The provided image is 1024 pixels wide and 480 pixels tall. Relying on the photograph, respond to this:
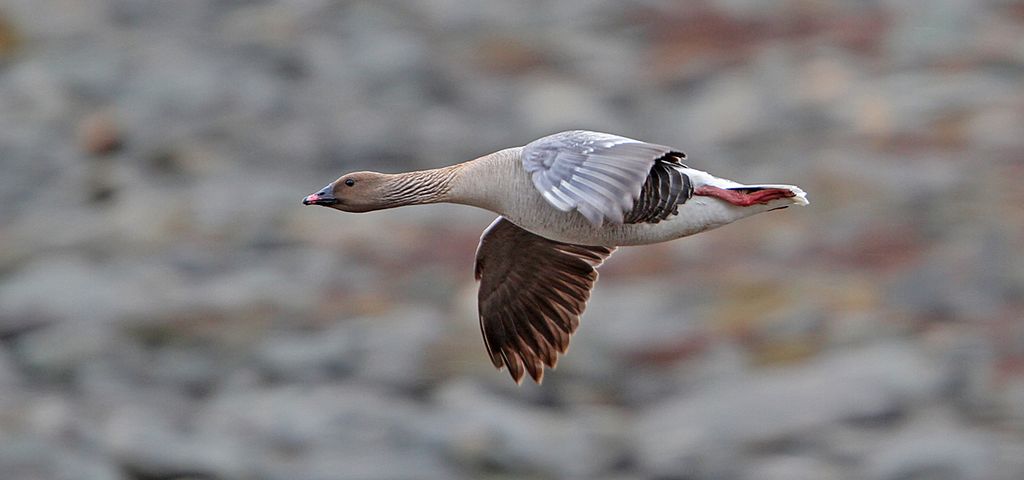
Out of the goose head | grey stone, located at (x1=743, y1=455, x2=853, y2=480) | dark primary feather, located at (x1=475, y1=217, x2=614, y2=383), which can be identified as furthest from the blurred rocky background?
the goose head

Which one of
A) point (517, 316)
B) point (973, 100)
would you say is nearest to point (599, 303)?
point (973, 100)

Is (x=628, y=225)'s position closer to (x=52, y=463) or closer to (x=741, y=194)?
(x=741, y=194)

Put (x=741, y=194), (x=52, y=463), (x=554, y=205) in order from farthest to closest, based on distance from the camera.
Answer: (x=52, y=463) < (x=741, y=194) < (x=554, y=205)

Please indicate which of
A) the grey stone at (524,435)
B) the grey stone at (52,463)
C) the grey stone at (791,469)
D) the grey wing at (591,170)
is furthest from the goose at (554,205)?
the grey stone at (52,463)

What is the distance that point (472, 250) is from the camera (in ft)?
71.8

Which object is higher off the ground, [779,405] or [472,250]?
[472,250]

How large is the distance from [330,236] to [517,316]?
12.5m

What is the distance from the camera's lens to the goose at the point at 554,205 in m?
8.36

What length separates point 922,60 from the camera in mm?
25688

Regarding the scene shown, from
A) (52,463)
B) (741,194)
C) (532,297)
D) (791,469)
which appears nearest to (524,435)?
(791,469)

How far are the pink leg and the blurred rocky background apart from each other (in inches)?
324

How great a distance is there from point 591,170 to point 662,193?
2.93 ft

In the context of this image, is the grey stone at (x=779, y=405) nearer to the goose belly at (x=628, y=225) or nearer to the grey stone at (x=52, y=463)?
the grey stone at (x=52, y=463)

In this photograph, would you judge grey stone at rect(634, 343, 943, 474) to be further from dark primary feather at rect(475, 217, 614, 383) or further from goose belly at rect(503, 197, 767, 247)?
goose belly at rect(503, 197, 767, 247)
